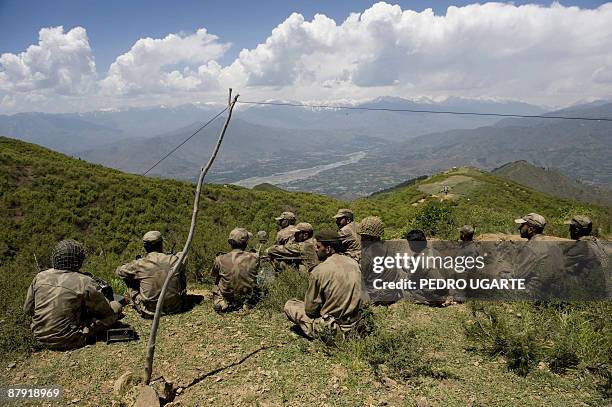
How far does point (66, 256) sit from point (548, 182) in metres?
153

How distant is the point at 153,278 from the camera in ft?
20.4

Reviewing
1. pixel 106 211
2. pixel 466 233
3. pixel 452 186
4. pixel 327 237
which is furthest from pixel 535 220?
pixel 452 186

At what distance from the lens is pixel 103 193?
19203 millimetres

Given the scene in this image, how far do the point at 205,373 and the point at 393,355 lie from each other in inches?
94.5

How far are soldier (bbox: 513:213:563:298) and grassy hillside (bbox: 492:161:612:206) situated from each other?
424ft

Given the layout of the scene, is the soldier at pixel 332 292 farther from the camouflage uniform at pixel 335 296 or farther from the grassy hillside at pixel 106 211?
the grassy hillside at pixel 106 211

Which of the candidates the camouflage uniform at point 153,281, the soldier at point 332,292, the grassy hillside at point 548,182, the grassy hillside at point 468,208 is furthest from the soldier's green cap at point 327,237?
the grassy hillside at point 548,182

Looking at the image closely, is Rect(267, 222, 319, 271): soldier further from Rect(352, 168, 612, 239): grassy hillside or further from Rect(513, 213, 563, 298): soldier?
Rect(352, 168, 612, 239): grassy hillside

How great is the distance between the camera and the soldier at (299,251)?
7.72 metres

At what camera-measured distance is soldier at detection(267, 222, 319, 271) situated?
7.72 meters

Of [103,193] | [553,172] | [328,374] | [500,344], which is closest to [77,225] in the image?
[103,193]

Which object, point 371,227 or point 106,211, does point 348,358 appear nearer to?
point 371,227

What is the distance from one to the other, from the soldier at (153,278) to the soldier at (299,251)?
233 cm

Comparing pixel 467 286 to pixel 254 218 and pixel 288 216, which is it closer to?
pixel 288 216
